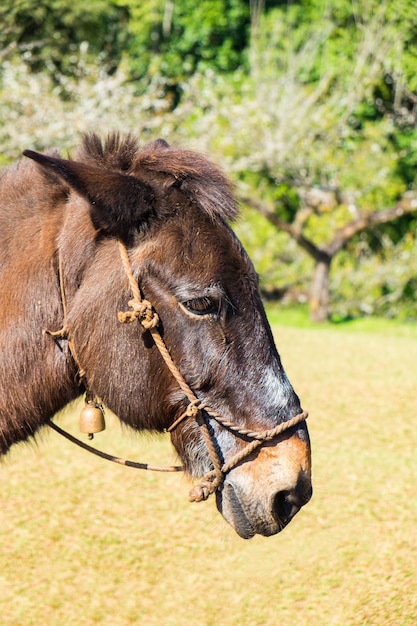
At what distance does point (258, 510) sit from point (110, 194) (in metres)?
1.04

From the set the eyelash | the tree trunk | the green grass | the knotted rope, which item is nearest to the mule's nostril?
the knotted rope

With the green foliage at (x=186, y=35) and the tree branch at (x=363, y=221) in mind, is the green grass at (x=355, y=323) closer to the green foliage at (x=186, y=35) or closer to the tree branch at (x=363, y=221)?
the tree branch at (x=363, y=221)

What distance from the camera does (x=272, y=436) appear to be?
2.10 metres

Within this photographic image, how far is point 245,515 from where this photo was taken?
2111 mm

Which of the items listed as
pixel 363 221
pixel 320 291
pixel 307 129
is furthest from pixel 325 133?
pixel 320 291

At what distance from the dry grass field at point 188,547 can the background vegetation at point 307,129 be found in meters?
8.87

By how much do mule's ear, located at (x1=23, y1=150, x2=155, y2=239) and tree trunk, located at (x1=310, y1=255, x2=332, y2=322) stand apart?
12.1 meters

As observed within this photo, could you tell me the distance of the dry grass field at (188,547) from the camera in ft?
11.4

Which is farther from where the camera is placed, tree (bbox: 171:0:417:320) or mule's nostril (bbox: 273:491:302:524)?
tree (bbox: 171:0:417:320)

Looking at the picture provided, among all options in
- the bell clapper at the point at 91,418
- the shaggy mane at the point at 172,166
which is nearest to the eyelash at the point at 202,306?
the shaggy mane at the point at 172,166

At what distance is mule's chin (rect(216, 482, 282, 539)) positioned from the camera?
6.85ft

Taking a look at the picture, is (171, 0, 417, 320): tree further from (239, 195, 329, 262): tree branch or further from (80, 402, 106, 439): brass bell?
(80, 402, 106, 439): brass bell

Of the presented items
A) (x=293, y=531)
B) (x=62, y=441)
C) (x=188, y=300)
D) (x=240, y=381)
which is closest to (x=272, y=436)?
(x=240, y=381)

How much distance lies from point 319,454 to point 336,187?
9288 mm
